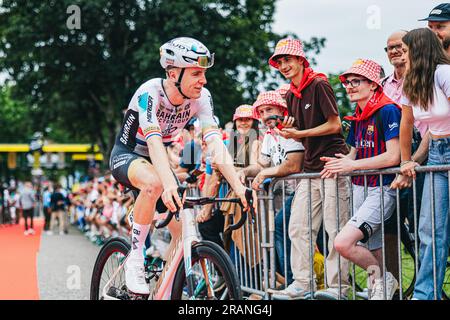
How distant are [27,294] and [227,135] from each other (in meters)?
3.00

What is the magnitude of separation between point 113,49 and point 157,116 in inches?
1018

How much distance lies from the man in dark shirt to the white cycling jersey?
101 centimetres

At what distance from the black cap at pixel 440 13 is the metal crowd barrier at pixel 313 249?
1.20 metres

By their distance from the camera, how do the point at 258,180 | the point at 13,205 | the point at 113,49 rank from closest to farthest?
the point at 258,180, the point at 113,49, the point at 13,205

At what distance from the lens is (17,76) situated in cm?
3122

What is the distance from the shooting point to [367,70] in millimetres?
5859

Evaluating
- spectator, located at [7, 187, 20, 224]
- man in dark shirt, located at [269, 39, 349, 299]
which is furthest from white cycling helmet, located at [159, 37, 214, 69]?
spectator, located at [7, 187, 20, 224]

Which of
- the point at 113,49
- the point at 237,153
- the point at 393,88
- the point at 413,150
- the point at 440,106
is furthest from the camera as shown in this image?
the point at 113,49

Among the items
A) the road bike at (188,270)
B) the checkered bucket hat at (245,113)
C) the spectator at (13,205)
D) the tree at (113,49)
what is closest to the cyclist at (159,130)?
the road bike at (188,270)

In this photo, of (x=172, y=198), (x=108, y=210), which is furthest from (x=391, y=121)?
(x=108, y=210)

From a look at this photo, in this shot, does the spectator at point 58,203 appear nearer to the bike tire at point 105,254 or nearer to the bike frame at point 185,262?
the bike tire at point 105,254

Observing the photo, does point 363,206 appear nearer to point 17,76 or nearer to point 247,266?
point 247,266

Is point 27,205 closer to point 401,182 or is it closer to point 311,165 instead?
point 311,165
